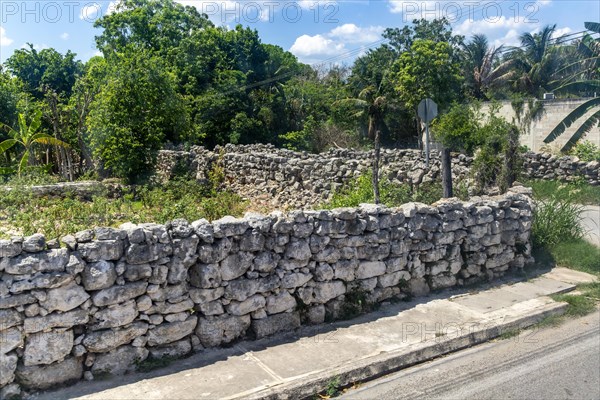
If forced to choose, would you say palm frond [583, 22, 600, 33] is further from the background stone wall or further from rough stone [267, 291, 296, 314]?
rough stone [267, 291, 296, 314]

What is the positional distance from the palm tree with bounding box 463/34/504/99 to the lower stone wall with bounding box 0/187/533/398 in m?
41.8

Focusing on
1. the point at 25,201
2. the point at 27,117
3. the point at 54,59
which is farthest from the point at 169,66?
the point at 25,201

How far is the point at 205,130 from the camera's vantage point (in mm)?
28453

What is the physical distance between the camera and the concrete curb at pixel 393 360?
17.5 feet

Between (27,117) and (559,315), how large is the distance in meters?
24.5

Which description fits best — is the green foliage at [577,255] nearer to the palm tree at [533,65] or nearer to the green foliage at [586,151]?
the green foliage at [586,151]

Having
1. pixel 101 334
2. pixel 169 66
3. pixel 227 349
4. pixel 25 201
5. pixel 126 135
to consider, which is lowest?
pixel 227 349

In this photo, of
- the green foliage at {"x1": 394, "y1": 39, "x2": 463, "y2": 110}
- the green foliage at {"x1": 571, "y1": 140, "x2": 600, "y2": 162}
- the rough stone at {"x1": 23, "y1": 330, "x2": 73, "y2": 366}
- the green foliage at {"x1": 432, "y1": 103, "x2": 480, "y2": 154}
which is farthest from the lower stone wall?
the green foliage at {"x1": 394, "y1": 39, "x2": 463, "y2": 110}

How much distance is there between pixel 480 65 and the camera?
48.2 metres

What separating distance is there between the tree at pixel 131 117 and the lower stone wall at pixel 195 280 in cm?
1334

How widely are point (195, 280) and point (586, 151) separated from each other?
2046 centimetres

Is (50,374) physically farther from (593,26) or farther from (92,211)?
(593,26)

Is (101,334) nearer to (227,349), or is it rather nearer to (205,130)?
(227,349)

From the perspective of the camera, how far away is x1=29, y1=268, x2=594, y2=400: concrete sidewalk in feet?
17.3
